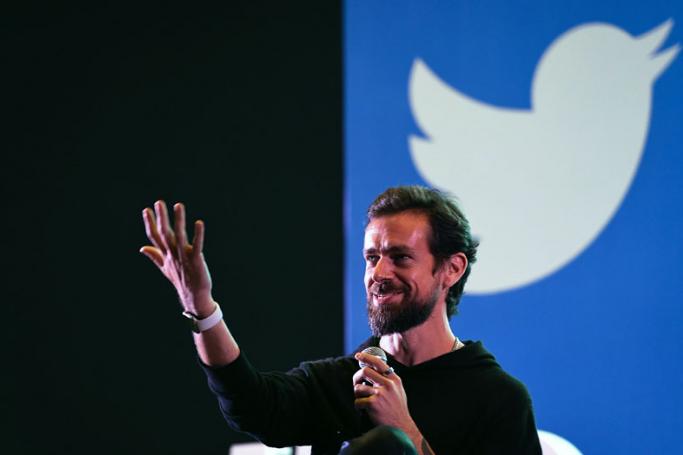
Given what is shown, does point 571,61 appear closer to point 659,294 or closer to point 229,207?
point 659,294

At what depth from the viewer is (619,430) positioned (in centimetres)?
299

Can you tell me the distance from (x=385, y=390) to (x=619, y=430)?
1.67 m

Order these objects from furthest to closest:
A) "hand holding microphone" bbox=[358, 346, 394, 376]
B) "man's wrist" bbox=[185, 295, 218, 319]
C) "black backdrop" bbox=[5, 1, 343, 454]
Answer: "black backdrop" bbox=[5, 1, 343, 454] → "hand holding microphone" bbox=[358, 346, 394, 376] → "man's wrist" bbox=[185, 295, 218, 319]

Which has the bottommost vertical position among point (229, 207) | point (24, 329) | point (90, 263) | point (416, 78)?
point (24, 329)

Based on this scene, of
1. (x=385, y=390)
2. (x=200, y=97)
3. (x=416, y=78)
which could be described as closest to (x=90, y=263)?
(x=200, y=97)

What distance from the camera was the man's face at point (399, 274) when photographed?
1888 millimetres

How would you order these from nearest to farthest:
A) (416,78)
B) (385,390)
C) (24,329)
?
1. (385,390)
2. (24,329)
3. (416,78)

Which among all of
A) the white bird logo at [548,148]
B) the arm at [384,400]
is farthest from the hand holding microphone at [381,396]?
the white bird logo at [548,148]

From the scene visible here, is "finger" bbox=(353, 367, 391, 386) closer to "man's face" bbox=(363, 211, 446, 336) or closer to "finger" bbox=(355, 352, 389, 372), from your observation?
"finger" bbox=(355, 352, 389, 372)

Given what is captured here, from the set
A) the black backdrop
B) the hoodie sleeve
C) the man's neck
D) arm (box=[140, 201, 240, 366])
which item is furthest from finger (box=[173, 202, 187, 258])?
the black backdrop

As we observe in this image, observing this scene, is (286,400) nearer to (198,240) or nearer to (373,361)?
(373,361)

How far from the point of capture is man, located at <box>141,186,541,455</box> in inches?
67.3

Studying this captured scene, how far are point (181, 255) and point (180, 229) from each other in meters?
0.06

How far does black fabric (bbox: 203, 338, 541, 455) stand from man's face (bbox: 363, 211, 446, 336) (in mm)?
156
